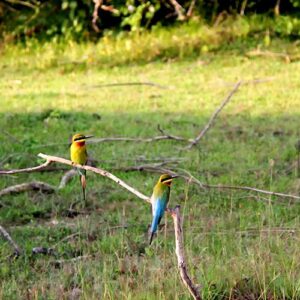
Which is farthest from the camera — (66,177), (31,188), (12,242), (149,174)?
(149,174)

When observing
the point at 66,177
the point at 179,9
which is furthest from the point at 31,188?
the point at 179,9

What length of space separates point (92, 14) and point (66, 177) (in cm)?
704

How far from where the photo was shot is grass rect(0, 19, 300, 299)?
14.3 feet

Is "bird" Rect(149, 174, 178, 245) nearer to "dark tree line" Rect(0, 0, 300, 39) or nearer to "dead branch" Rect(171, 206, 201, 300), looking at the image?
"dead branch" Rect(171, 206, 201, 300)

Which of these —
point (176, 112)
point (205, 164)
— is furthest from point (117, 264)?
point (176, 112)

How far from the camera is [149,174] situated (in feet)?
23.0

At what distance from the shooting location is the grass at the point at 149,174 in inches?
171

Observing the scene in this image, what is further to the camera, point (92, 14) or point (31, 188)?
point (92, 14)

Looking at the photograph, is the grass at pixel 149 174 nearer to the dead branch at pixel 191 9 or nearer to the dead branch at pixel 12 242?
the dead branch at pixel 12 242

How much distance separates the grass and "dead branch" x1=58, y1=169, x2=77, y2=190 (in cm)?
6

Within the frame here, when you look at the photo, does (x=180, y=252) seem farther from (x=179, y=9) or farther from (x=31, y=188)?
(x=179, y=9)

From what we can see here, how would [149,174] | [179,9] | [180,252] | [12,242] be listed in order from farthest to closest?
[179,9] < [149,174] < [12,242] < [180,252]

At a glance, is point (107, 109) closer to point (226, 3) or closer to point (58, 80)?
point (58, 80)

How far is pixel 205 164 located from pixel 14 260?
267 centimetres
